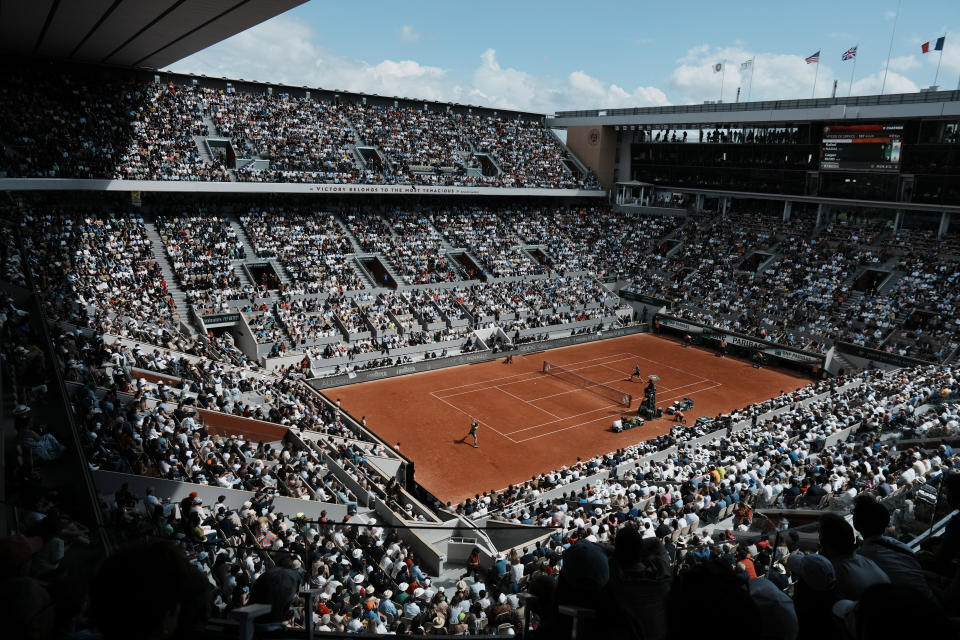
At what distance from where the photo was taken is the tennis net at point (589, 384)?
32094mm

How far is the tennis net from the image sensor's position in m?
32.1

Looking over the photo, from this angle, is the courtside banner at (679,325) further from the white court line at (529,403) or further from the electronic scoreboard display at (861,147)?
the white court line at (529,403)

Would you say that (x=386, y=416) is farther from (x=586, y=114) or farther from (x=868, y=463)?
(x=586, y=114)

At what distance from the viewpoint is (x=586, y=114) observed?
61719 mm

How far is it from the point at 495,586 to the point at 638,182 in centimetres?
5291

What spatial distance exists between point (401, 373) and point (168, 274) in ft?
47.3

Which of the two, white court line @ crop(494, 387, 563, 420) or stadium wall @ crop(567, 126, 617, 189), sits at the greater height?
stadium wall @ crop(567, 126, 617, 189)

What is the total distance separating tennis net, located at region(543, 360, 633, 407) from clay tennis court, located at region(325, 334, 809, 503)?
397mm

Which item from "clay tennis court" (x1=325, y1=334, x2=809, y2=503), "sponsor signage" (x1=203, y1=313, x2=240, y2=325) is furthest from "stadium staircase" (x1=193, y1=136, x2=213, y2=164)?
"clay tennis court" (x1=325, y1=334, x2=809, y2=503)

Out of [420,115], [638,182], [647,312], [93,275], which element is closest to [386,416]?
[93,275]

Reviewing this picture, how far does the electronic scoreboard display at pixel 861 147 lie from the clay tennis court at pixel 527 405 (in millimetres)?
17523

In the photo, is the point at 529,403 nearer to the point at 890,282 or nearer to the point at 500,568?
the point at 500,568

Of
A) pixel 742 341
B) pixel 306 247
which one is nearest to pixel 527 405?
pixel 742 341

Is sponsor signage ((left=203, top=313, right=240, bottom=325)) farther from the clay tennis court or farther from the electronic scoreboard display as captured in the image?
the electronic scoreboard display
